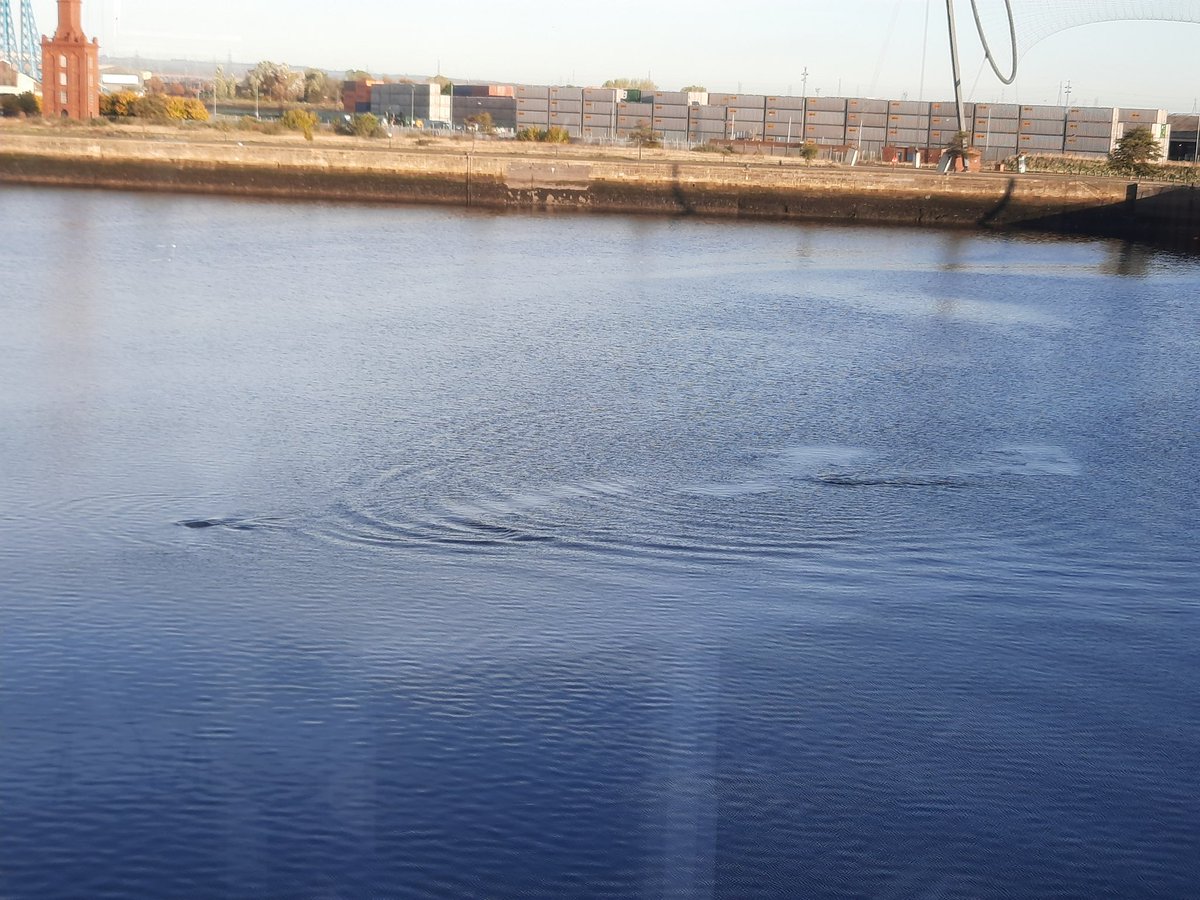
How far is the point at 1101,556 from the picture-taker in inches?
306

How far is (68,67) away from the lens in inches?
1700

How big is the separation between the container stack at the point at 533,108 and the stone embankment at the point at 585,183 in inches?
811

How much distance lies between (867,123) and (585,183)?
19.2 metres

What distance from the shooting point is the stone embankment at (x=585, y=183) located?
3075 centimetres

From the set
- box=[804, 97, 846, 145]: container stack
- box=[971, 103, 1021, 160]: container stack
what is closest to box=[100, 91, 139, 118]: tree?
box=[804, 97, 846, 145]: container stack

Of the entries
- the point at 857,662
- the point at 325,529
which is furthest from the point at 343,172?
the point at 857,662

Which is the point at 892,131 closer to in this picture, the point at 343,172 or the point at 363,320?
the point at 343,172

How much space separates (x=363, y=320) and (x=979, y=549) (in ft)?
29.2

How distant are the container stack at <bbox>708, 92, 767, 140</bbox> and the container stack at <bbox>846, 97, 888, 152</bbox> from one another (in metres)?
3.38

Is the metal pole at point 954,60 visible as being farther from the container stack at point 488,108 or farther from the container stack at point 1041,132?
the container stack at point 488,108

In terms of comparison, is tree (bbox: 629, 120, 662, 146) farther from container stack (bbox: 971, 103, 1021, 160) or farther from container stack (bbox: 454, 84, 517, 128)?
container stack (bbox: 454, 84, 517, 128)

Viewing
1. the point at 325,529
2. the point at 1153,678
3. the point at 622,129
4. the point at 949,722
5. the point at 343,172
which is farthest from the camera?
the point at 622,129

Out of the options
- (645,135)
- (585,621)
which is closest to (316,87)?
(645,135)

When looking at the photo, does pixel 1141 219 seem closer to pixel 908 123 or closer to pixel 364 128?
pixel 908 123
